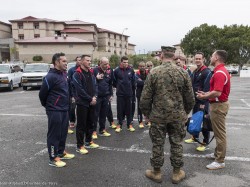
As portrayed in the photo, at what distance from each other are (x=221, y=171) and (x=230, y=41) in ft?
152

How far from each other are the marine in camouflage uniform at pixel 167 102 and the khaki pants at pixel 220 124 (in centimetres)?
73

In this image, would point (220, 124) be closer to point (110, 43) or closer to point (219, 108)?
point (219, 108)

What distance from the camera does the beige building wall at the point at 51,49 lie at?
5950cm

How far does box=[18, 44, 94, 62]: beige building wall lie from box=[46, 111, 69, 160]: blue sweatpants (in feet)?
183

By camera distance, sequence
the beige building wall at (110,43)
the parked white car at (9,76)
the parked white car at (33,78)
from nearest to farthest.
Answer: the parked white car at (9,76), the parked white car at (33,78), the beige building wall at (110,43)

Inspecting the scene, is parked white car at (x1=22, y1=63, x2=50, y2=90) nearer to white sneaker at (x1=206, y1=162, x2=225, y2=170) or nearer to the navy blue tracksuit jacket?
the navy blue tracksuit jacket

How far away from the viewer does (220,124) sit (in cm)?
483

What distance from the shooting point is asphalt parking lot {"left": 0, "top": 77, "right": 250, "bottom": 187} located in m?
4.36

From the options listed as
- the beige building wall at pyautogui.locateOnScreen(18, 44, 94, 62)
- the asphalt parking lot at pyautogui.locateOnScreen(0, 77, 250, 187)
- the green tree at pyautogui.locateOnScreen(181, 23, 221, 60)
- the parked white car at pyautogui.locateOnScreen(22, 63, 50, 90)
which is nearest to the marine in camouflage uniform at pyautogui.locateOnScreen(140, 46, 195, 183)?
the asphalt parking lot at pyautogui.locateOnScreen(0, 77, 250, 187)

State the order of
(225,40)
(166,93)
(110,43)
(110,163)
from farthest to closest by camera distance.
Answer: (110,43) < (225,40) < (110,163) < (166,93)

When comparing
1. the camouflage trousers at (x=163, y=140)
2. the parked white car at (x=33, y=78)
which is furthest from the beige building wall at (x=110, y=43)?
the camouflage trousers at (x=163, y=140)

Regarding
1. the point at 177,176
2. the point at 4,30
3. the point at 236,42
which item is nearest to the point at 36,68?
the point at 177,176

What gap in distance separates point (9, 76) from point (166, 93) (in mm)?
16424

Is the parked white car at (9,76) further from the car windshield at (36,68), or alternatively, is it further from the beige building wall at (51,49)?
the beige building wall at (51,49)
